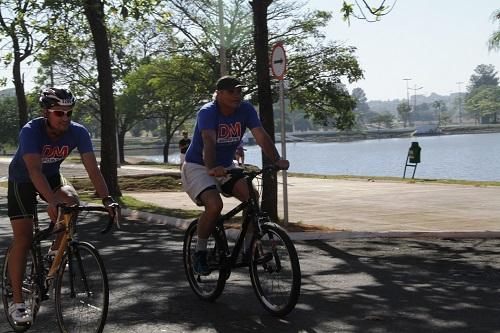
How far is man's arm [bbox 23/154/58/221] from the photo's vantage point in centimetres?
447

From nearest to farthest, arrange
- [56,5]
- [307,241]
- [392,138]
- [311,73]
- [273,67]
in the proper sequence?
[307,241] → [273,67] → [56,5] → [311,73] → [392,138]

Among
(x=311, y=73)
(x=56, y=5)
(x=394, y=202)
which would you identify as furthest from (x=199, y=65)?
(x=394, y=202)

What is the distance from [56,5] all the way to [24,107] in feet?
40.6

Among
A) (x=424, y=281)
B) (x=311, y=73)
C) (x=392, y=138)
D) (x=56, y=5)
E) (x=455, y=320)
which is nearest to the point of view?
(x=455, y=320)

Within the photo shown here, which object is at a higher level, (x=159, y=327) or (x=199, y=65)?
(x=199, y=65)

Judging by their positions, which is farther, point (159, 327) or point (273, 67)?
point (273, 67)

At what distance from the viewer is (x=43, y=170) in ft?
16.1

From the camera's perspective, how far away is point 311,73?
36.8 m

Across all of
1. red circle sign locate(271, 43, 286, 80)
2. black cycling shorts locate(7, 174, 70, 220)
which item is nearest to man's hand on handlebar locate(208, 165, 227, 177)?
black cycling shorts locate(7, 174, 70, 220)

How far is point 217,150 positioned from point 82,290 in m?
1.76

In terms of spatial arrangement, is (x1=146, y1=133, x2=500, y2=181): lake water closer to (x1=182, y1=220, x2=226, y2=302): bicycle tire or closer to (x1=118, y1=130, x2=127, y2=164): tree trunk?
(x1=118, y1=130, x2=127, y2=164): tree trunk

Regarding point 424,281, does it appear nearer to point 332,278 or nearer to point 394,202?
point 332,278

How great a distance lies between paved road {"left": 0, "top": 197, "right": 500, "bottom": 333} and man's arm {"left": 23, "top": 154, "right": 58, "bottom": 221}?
77 cm

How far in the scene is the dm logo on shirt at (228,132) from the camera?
18.5 ft
